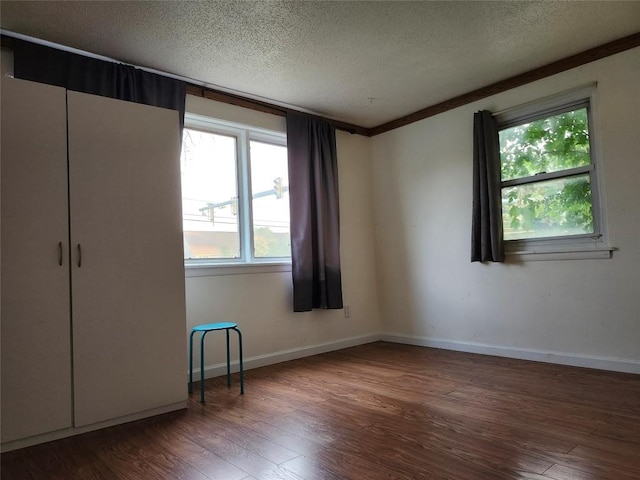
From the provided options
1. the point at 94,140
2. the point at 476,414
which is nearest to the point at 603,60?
the point at 476,414

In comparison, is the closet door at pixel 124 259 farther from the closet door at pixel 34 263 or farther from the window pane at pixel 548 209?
the window pane at pixel 548 209

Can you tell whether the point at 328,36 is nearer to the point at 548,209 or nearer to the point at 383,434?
the point at 548,209

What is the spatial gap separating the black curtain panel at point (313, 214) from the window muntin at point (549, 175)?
61.9 inches

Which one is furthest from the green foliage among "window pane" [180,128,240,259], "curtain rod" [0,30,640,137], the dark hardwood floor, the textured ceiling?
"window pane" [180,128,240,259]

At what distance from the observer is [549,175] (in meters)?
3.39

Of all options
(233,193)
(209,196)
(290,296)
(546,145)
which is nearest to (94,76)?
(209,196)

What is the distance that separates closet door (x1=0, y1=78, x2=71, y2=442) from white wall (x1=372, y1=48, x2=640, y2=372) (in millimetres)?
3146

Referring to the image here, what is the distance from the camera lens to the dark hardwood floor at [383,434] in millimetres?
1733

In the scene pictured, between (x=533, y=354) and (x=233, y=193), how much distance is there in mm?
2863

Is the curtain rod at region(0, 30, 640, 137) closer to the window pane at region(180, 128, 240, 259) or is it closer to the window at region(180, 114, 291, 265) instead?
the window at region(180, 114, 291, 265)

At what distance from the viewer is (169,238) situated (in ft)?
8.45

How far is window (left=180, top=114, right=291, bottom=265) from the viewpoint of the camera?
3420 millimetres

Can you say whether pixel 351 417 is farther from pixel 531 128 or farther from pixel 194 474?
pixel 531 128

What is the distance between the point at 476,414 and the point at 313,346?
1983 millimetres
